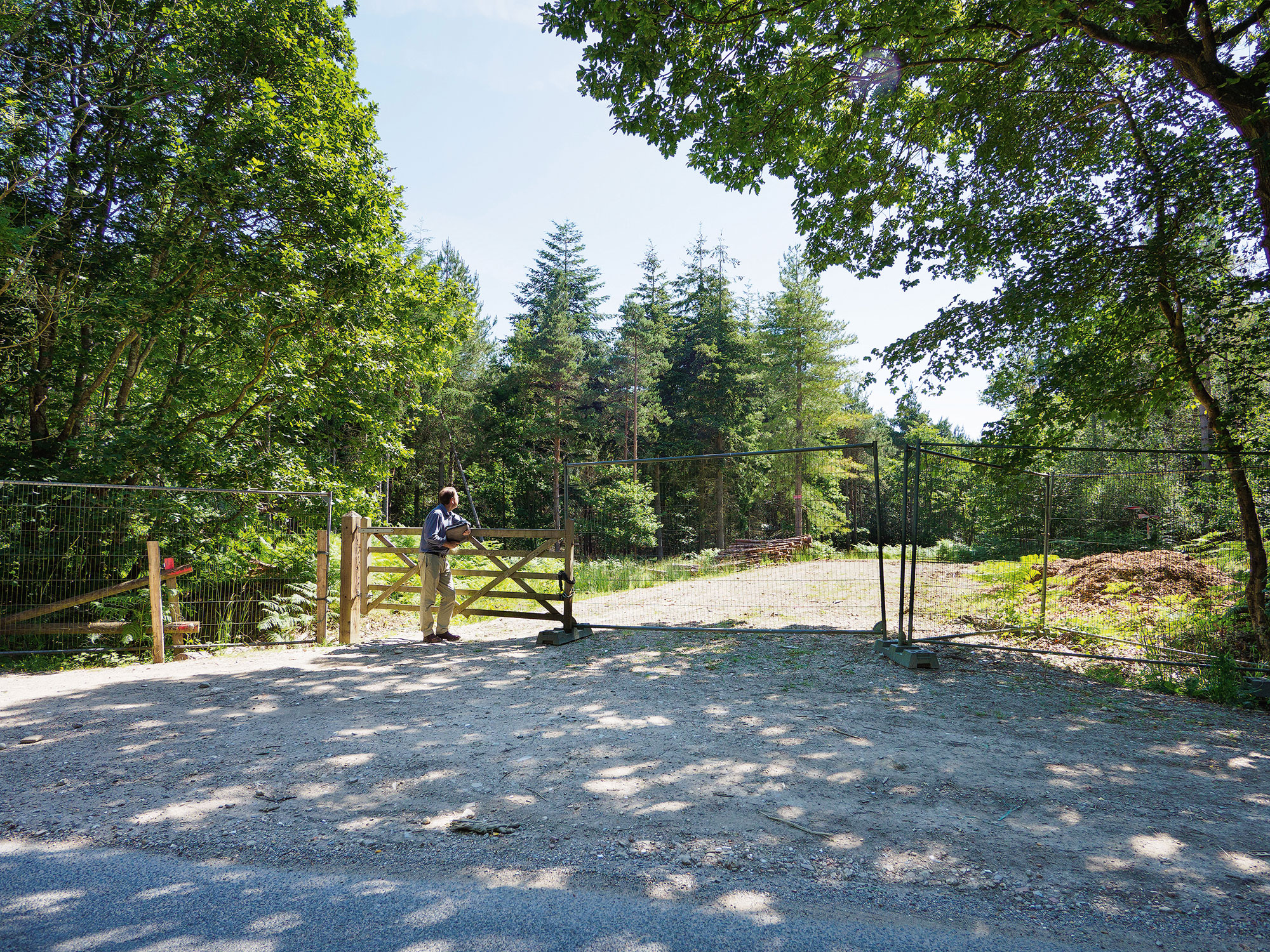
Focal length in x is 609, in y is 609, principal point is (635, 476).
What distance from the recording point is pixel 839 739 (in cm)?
468

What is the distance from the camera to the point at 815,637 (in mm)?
8984

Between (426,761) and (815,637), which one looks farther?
(815,637)

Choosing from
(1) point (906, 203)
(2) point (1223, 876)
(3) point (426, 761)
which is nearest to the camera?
(2) point (1223, 876)

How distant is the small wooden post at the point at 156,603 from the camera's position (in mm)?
7496

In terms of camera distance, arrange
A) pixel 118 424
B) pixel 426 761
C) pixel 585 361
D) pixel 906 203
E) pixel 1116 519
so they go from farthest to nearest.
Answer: pixel 585 361 → pixel 118 424 → pixel 906 203 → pixel 1116 519 → pixel 426 761

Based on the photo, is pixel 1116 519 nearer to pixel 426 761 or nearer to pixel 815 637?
pixel 815 637

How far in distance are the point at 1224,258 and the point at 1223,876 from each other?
7.39m

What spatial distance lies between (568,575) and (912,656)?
4.35m

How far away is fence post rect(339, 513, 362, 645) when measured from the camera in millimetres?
8406

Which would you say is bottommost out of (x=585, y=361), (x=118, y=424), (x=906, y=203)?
(x=118, y=424)

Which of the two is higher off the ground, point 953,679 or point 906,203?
point 906,203

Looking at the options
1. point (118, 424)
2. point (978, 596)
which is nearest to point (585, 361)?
point (118, 424)

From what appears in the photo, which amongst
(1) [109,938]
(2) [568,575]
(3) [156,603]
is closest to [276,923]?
(1) [109,938]

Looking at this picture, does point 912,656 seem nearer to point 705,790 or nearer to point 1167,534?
point 1167,534
